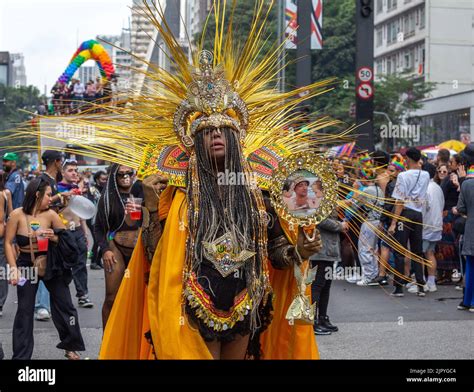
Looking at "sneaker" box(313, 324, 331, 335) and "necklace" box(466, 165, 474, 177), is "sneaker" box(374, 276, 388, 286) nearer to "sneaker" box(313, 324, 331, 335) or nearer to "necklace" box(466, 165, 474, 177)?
"necklace" box(466, 165, 474, 177)

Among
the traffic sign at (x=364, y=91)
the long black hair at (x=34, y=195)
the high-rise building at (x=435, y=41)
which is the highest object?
the high-rise building at (x=435, y=41)

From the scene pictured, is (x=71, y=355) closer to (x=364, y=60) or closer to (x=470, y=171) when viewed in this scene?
(x=470, y=171)

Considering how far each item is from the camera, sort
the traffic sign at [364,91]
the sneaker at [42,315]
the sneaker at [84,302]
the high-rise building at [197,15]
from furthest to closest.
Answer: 1. the traffic sign at [364,91]
2. the sneaker at [84,302]
3. the sneaker at [42,315]
4. the high-rise building at [197,15]

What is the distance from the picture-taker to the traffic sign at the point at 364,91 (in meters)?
16.3

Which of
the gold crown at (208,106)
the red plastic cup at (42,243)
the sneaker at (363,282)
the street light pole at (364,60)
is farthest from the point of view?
the street light pole at (364,60)

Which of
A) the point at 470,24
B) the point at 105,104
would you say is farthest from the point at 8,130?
the point at 470,24

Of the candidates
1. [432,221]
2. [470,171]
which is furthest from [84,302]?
[470,171]

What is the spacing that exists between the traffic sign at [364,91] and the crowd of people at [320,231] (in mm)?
2773

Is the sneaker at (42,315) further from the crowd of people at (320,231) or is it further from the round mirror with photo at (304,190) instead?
the round mirror with photo at (304,190)

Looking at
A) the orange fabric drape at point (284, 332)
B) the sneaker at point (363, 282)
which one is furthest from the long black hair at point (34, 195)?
the sneaker at point (363, 282)

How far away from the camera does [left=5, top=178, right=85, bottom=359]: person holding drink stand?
780 cm

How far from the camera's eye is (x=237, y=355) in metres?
5.11
